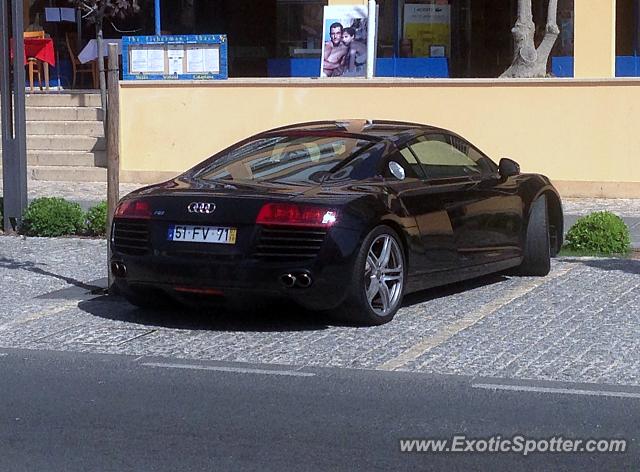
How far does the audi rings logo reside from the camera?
323 inches

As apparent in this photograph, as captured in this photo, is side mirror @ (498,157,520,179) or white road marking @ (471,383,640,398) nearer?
white road marking @ (471,383,640,398)

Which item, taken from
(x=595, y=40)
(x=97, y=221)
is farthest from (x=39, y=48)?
(x=595, y=40)

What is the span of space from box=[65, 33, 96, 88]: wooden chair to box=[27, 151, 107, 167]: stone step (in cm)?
452

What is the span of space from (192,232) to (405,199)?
1563 mm

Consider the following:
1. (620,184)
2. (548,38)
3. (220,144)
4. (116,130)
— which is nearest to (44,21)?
(220,144)

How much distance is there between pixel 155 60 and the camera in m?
17.7

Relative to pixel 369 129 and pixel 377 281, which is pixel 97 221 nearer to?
pixel 369 129

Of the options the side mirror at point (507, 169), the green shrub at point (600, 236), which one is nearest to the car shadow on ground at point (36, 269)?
the side mirror at point (507, 169)

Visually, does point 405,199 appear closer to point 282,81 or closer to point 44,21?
point 282,81

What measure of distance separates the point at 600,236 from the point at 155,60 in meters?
8.18

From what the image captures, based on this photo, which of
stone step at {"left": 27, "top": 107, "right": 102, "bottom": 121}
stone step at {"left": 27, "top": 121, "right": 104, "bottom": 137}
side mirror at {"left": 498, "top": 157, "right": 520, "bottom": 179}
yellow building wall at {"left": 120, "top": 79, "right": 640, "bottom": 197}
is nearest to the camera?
side mirror at {"left": 498, "top": 157, "right": 520, "bottom": 179}

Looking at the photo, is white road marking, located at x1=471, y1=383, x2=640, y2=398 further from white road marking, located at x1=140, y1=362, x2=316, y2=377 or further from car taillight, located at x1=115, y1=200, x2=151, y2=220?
car taillight, located at x1=115, y1=200, x2=151, y2=220

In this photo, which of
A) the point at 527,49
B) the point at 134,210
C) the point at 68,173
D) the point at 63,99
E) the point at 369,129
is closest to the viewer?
the point at 134,210

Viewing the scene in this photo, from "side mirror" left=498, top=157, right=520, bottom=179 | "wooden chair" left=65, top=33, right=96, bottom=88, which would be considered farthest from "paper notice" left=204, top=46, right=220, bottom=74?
"side mirror" left=498, top=157, right=520, bottom=179
